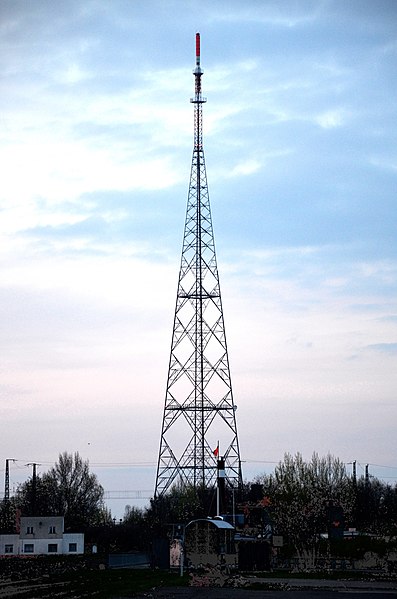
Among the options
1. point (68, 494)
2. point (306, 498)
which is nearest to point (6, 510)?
point (68, 494)

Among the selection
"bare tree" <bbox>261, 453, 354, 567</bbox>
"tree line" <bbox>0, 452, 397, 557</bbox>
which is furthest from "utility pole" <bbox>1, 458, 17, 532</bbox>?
"bare tree" <bbox>261, 453, 354, 567</bbox>

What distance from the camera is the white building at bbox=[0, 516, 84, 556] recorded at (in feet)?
368

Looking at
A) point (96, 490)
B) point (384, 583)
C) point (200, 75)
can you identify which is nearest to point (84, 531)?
point (96, 490)

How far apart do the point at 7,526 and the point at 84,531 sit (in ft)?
77.3

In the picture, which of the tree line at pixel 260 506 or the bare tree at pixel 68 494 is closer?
the tree line at pixel 260 506

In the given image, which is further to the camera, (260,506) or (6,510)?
(6,510)

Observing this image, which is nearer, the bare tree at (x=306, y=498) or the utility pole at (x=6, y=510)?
the bare tree at (x=306, y=498)

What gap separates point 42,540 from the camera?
112m

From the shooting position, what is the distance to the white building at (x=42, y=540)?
368 ft

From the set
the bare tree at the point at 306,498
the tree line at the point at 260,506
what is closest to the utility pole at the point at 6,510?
the tree line at the point at 260,506

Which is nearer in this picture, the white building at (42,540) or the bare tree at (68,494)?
the white building at (42,540)

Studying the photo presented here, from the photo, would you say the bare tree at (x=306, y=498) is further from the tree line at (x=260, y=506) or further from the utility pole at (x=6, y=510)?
the utility pole at (x=6, y=510)

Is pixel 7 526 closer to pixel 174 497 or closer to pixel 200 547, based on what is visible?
pixel 174 497

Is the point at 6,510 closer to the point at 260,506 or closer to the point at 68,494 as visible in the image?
the point at 68,494
